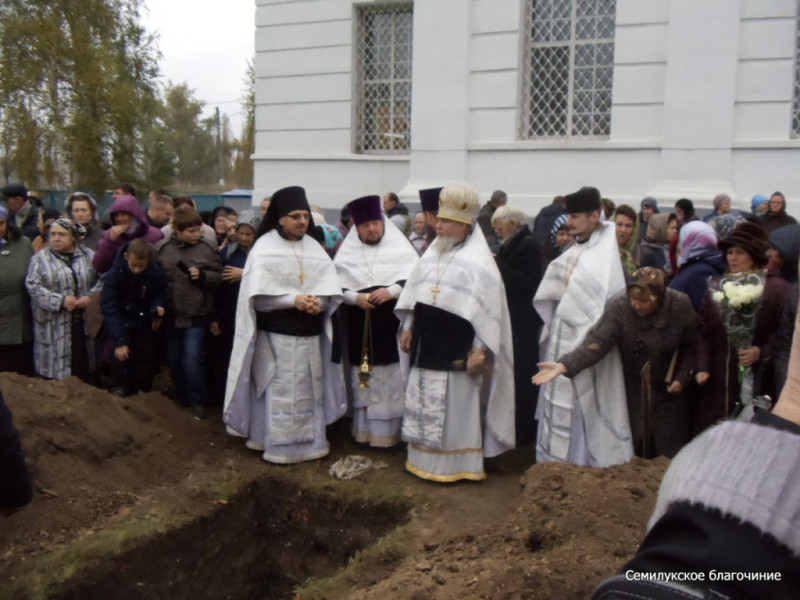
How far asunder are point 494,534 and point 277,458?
2871 mm

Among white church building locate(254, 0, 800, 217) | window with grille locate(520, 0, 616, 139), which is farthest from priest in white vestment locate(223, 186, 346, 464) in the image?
window with grille locate(520, 0, 616, 139)

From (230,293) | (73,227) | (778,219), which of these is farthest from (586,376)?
(73,227)

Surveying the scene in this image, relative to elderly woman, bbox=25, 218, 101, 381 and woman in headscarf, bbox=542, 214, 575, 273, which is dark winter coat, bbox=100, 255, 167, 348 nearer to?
elderly woman, bbox=25, 218, 101, 381

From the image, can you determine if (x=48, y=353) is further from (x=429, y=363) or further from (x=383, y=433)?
(x=429, y=363)

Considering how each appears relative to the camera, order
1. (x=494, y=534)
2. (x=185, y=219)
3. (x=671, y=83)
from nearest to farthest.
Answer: (x=494, y=534)
(x=185, y=219)
(x=671, y=83)

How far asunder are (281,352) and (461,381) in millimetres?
1511

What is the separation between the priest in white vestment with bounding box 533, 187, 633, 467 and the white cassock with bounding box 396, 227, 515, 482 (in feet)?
1.20

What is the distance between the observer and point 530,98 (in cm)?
1148

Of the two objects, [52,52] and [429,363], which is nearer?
[429,363]

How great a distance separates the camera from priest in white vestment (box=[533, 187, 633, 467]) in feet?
18.2

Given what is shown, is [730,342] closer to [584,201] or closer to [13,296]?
[584,201]

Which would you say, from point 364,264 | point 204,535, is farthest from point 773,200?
point 204,535

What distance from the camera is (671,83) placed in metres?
10.2

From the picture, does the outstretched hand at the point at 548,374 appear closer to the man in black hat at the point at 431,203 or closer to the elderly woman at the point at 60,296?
the man in black hat at the point at 431,203
